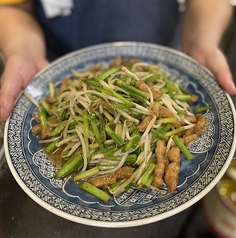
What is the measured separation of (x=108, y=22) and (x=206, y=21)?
622mm

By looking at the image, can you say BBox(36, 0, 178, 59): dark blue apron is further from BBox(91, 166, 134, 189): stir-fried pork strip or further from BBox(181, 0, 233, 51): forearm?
BBox(91, 166, 134, 189): stir-fried pork strip

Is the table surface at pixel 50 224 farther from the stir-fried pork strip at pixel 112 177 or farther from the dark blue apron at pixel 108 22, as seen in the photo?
the dark blue apron at pixel 108 22

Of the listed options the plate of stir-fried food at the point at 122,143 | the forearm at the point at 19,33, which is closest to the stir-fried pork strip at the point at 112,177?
the plate of stir-fried food at the point at 122,143

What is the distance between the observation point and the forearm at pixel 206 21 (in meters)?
1.91

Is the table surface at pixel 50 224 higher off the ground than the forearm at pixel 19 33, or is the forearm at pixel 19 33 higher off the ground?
the forearm at pixel 19 33

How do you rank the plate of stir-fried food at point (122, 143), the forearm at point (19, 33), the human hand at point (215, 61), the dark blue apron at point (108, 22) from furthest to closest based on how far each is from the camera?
the dark blue apron at point (108, 22) → the forearm at point (19, 33) → the human hand at point (215, 61) → the plate of stir-fried food at point (122, 143)

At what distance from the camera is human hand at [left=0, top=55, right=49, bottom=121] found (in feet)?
4.99

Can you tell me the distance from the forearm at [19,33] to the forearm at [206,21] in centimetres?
92

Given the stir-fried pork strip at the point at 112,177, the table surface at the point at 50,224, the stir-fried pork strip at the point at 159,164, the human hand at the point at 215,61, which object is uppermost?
the human hand at the point at 215,61

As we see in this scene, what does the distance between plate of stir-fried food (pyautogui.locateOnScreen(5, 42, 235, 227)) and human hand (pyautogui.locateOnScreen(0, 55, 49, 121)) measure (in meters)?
0.04

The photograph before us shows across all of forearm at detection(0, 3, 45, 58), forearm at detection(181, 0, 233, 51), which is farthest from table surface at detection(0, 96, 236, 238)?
forearm at detection(181, 0, 233, 51)

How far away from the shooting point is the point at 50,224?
3.99 ft

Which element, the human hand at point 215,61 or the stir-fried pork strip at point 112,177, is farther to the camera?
the human hand at point 215,61

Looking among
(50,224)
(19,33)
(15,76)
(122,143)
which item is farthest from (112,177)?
(19,33)
